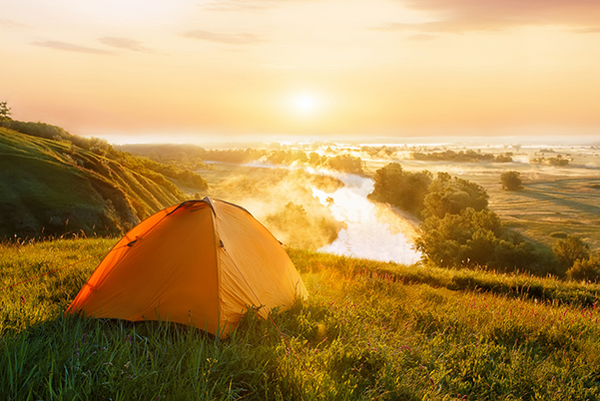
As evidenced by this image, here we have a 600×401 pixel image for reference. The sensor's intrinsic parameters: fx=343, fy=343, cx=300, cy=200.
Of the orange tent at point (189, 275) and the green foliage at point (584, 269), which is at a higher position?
the orange tent at point (189, 275)

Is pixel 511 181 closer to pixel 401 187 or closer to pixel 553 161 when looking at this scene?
pixel 401 187

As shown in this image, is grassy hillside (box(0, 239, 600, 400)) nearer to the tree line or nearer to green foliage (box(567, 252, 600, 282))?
the tree line

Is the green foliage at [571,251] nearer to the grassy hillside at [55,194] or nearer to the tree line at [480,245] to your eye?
the tree line at [480,245]

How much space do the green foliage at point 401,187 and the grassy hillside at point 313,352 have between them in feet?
200

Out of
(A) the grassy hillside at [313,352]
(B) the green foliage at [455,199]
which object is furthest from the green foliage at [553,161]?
(A) the grassy hillside at [313,352]

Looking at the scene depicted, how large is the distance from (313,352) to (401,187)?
6936 cm

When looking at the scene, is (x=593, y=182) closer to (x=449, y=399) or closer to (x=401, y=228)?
(x=401, y=228)

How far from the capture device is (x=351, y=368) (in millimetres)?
4535

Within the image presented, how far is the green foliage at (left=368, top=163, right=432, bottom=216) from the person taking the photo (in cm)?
6706

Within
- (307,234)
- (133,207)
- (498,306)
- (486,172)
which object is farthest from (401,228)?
(498,306)

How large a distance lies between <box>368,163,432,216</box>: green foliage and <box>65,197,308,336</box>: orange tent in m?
62.8

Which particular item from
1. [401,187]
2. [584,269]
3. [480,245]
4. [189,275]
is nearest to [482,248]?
[480,245]

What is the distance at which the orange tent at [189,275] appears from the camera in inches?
217

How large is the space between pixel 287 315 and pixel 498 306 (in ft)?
16.5
